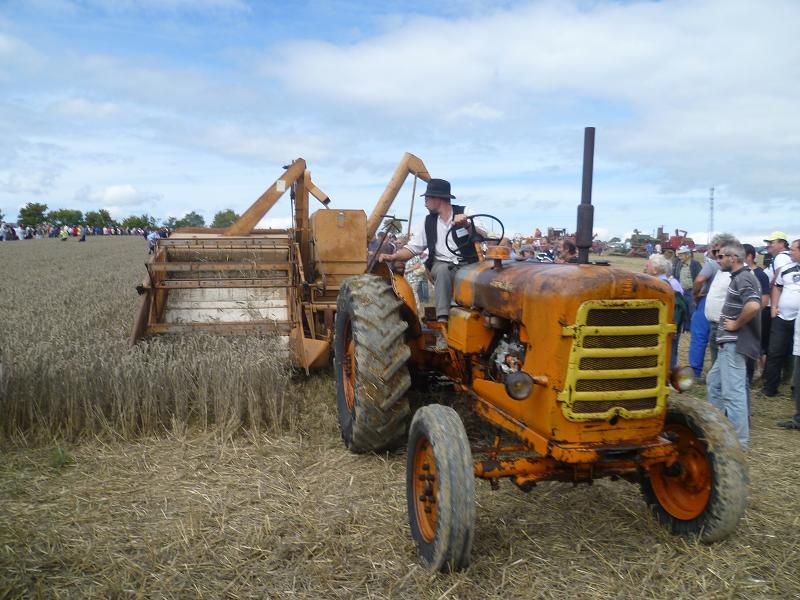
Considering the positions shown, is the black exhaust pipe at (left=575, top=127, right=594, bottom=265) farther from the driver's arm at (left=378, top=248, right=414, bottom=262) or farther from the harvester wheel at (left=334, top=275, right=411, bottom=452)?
the driver's arm at (left=378, top=248, right=414, bottom=262)

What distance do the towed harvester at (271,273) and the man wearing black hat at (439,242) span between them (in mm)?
1688

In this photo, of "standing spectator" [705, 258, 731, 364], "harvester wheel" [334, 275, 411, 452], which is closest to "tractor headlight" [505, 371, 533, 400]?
"harvester wheel" [334, 275, 411, 452]

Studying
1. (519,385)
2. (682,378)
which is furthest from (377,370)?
(682,378)

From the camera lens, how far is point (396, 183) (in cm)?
820

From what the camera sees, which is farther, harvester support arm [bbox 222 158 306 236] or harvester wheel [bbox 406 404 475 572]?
harvester support arm [bbox 222 158 306 236]

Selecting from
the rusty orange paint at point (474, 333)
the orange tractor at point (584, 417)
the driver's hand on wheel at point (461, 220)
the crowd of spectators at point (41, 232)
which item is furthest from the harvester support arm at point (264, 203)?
the crowd of spectators at point (41, 232)

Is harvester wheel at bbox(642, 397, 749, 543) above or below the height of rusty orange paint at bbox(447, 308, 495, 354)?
below

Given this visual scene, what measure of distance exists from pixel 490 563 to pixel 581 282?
1.47 metres

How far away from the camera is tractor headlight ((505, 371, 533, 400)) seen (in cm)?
292

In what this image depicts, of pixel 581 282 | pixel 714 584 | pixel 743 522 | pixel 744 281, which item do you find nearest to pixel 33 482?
pixel 581 282

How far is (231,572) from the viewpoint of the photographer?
9.96ft

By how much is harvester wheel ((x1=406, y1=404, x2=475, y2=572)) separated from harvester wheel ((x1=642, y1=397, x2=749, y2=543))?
1.24 meters

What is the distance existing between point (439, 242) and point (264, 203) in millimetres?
3927

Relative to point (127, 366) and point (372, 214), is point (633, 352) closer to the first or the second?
point (127, 366)
